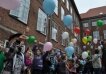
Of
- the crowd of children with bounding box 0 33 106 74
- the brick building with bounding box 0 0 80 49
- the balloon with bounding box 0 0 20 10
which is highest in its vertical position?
the brick building with bounding box 0 0 80 49

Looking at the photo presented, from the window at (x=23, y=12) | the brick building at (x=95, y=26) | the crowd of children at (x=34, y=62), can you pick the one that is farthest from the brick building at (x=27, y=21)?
the brick building at (x=95, y=26)

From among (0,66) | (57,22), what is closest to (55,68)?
(0,66)

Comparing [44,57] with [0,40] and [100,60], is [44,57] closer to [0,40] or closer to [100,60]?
[0,40]

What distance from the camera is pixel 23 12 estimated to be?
434 inches

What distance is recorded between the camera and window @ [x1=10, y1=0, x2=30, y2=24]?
402 inches

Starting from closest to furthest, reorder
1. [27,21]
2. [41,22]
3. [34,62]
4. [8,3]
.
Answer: [8,3] → [34,62] → [27,21] → [41,22]

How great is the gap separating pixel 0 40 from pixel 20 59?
3091 mm

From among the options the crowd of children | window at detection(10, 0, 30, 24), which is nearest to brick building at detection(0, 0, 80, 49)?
window at detection(10, 0, 30, 24)

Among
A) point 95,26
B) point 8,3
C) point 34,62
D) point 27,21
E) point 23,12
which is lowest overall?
point 34,62

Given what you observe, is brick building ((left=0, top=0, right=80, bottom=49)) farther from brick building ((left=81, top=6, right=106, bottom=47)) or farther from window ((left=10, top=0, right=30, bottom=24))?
brick building ((left=81, top=6, right=106, bottom=47))

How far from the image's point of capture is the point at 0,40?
8.74 m

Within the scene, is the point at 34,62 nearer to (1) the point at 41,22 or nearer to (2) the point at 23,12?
(2) the point at 23,12

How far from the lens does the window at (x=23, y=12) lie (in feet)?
33.5

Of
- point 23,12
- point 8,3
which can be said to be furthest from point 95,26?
point 8,3
